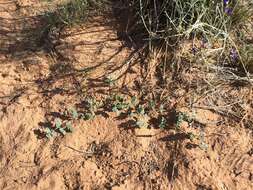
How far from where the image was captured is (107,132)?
3.05 m

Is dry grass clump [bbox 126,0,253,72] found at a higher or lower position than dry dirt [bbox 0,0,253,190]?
higher

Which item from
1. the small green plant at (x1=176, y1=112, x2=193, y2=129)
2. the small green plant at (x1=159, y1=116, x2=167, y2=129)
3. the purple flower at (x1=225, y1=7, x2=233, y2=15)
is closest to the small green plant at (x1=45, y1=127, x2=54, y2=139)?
A: the small green plant at (x1=159, y1=116, x2=167, y2=129)

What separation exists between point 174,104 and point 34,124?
3.08 feet

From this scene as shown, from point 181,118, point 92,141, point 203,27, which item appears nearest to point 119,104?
point 92,141

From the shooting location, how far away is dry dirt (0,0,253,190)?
2.86 m

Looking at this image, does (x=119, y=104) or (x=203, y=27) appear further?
(x=203, y=27)

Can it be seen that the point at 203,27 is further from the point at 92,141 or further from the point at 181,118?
the point at 92,141

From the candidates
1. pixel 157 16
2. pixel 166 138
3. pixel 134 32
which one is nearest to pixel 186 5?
pixel 157 16

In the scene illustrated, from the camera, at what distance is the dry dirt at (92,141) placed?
2863mm

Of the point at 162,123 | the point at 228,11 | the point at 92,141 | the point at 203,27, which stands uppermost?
the point at 228,11

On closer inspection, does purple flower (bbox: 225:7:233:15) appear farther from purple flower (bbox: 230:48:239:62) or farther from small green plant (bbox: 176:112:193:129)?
small green plant (bbox: 176:112:193:129)

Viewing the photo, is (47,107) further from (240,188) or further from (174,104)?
(240,188)

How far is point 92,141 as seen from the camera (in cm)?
302

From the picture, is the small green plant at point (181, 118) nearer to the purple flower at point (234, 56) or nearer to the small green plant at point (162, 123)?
the small green plant at point (162, 123)
